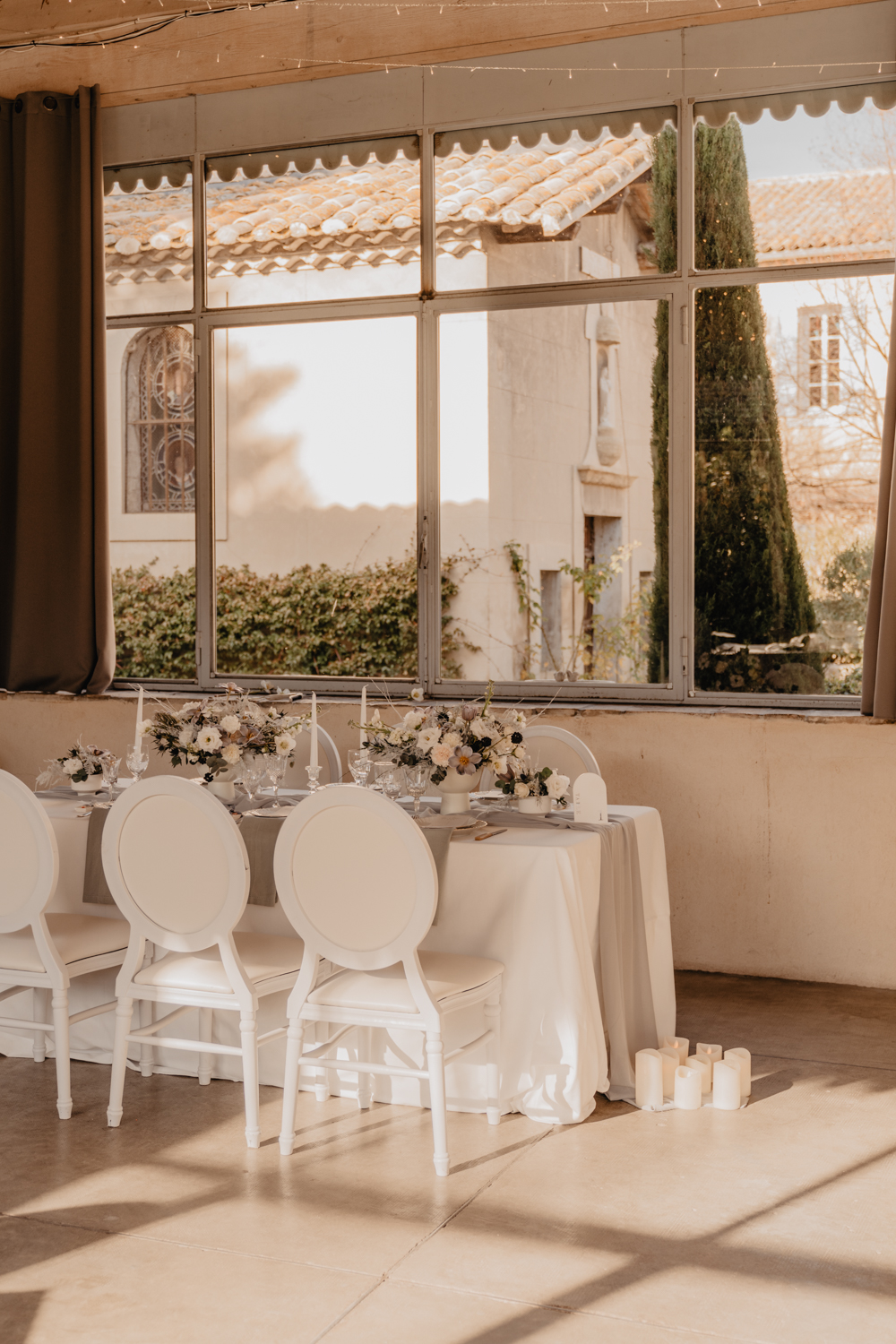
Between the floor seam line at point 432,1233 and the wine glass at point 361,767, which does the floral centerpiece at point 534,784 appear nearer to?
the wine glass at point 361,767

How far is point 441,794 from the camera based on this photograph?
4.21m

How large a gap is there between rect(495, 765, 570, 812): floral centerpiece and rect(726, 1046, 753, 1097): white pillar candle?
0.90 meters

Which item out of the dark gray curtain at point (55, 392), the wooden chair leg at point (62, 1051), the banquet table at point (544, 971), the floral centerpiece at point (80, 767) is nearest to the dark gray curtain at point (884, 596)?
the banquet table at point (544, 971)

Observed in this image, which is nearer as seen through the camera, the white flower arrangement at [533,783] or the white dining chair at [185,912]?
the white dining chair at [185,912]

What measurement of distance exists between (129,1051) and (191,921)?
846 millimetres

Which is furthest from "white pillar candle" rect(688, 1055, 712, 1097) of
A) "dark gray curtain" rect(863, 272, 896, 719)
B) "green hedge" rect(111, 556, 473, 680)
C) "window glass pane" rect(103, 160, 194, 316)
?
"window glass pane" rect(103, 160, 194, 316)

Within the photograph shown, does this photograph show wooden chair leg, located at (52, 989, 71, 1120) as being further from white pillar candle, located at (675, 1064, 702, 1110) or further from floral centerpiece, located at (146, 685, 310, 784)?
white pillar candle, located at (675, 1064, 702, 1110)

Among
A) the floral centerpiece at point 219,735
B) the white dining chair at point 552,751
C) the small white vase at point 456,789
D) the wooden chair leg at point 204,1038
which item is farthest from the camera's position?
the white dining chair at point 552,751

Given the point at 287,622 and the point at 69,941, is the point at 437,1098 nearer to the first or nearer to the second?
the point at 69,941

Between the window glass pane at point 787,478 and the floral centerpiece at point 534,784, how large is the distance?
1745mm

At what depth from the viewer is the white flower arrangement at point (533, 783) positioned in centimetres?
416

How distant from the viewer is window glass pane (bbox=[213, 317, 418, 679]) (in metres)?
6.35

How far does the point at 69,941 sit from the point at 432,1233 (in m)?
1.45

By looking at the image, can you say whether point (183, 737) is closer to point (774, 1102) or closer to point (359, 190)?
point (774, 1102)
